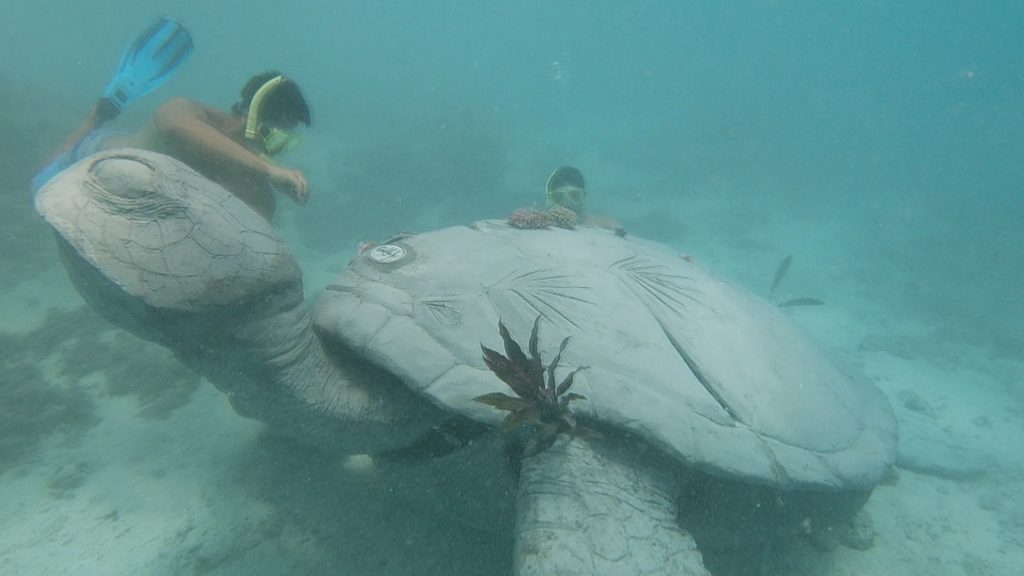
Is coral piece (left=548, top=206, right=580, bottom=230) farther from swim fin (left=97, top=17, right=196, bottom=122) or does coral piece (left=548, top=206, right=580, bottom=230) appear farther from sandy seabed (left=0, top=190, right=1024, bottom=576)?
swim fin (left=97, top=17, right=196, bottom=122)

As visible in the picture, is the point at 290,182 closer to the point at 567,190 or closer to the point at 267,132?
the point at 267,132

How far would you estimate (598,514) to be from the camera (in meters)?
2.11

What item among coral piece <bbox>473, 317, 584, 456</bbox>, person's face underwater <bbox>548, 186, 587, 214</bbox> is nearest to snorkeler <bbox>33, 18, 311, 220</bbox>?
coral piece <bbox>473, 317, 584, 456</bbox>

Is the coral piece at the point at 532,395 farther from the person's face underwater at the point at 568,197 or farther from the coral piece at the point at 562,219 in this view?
the person's face underwater at the point at 568,197

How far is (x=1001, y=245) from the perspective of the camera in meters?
17.7

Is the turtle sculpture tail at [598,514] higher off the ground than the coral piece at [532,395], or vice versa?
the coral piece at [532,395]

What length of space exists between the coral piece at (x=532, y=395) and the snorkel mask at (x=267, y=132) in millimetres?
2290

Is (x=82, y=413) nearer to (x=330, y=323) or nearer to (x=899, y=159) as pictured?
(x=330, y=323)

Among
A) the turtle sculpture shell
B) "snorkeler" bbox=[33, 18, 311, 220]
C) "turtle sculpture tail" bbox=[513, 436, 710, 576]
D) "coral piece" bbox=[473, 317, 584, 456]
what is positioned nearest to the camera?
"turtle sculpture tail" bbox=[513, 436, 710, 576]

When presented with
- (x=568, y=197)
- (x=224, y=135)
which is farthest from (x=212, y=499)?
(x=568, y=197)

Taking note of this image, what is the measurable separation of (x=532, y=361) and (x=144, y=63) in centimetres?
441

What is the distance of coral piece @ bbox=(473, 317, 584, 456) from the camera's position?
2174 millimetres

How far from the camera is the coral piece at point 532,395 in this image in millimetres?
2174

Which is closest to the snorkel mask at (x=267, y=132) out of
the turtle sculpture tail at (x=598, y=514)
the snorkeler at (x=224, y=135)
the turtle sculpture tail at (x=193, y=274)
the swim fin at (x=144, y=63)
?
the snorkeler at (x=224, y=135)
